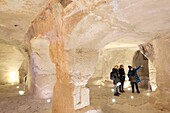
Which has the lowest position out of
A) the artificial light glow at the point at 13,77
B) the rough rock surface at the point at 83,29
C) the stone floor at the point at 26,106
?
the stone floor at the point at 26,106

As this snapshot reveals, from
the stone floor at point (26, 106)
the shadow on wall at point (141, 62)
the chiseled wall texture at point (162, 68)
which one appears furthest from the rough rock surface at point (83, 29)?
the shadow on wall at point (141, 62)

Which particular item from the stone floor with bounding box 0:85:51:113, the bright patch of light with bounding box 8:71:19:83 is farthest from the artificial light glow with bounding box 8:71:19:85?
the stone floor with bounding box 0:85:51:113

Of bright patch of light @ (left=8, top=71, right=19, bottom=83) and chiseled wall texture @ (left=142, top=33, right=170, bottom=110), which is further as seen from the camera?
bright patch of light @ (left=8, top=71, right=19, bottom=83)

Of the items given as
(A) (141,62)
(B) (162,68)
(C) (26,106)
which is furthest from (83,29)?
(A) (141,62)

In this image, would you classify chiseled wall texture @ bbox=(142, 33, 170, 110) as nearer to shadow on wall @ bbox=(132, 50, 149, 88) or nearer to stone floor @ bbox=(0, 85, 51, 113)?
stone floor @ bbox=(0, 85, 51, 113)

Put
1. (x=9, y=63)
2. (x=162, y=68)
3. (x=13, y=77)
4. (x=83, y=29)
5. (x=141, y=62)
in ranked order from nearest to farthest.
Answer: (x=83, y=29) < (x=162, y=68) < (x=141, y=62) < (x=9, y=63) < (x=13, y=77)

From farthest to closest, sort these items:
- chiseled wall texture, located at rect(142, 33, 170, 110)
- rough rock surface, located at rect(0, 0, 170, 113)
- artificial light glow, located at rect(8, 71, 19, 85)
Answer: artificial light glow, located at rect(8, 71, 19, 85) → chiseled wall texture, located at rect(142, 33, 170, 110) → rough rock surface, located at rect(0, 0, 170, 113)

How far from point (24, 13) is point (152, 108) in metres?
4.01

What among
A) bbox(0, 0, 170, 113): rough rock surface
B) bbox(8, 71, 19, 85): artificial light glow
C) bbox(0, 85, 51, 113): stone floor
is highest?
bbox(0, 0, 170, 113): rough rock surface

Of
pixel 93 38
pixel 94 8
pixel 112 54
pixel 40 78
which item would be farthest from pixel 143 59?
pixel 94 8

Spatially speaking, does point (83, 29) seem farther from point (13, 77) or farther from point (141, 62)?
point (13, 77)

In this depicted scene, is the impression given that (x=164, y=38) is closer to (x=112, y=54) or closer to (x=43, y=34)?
(x=43, y=34)

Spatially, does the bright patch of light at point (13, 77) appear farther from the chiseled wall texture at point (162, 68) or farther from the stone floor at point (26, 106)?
the chiseled wall texture at point (162, 68)

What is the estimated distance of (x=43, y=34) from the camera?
3545mm
